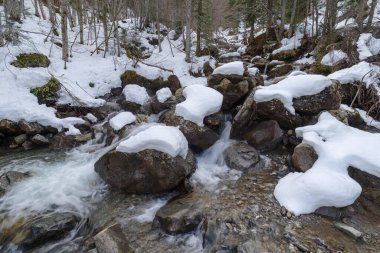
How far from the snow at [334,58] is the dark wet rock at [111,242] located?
9297mm

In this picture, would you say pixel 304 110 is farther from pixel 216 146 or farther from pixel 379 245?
pixel 379 245

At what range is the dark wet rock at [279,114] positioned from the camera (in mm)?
6574

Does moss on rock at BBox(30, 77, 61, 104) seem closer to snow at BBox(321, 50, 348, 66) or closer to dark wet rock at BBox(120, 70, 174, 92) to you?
dark wet rock at BBox(120, 70, 174, 92)

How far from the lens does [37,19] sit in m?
18.1

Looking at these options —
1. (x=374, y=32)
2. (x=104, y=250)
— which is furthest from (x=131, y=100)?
(x=374, y=32)

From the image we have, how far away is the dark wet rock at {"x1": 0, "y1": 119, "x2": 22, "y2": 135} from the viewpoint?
7.58 metres

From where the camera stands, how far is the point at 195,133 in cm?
658

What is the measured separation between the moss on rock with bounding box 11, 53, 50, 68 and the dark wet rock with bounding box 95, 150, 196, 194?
676 centimetres

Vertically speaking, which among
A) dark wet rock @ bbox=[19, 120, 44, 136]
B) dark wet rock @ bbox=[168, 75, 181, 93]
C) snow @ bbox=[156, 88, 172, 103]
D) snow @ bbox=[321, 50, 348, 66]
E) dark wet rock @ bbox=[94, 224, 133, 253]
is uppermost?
snow @ bbox=[321, 50, 348, 66]

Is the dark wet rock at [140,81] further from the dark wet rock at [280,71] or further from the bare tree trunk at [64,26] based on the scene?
the dark wet rock at [280,71]

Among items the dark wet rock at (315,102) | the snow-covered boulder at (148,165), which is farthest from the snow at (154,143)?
the dark wet rock at (315,102)

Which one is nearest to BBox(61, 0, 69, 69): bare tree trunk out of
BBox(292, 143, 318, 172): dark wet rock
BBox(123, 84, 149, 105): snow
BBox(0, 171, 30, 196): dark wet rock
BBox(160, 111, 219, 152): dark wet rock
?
BBox(123, 84, 149, 105): snow

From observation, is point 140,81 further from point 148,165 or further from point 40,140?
point 148,165

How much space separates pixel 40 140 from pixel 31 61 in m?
4.08
